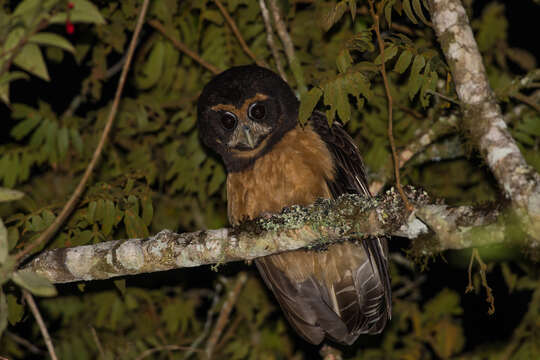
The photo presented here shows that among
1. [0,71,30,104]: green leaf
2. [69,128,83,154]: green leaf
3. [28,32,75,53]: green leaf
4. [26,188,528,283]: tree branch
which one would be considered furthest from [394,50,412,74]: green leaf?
[69,128,83,154]: green leaf

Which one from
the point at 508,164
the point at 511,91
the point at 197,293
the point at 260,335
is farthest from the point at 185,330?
the point at 508,164

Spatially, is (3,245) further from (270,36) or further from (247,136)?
(270,36)

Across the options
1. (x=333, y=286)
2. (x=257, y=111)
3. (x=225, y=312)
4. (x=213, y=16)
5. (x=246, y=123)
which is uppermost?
(x=213, y=16)

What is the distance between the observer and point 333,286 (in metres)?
4.56

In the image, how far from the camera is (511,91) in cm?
429

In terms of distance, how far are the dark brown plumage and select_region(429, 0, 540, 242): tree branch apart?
141 cm

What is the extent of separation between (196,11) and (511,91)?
2879mm

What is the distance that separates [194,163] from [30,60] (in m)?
3.10

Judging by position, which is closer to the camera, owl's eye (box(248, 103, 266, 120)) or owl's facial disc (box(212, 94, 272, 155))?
owl's facial disc (box(212, 94, 272, 155))

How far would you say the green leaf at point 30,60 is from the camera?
78.7 inches

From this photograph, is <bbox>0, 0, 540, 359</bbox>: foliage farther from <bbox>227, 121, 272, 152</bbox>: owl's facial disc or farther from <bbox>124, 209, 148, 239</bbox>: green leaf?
<bbox>227, 121, 272, 152</bbox>: owl's facial disc

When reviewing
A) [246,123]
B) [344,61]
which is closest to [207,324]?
[246,123]

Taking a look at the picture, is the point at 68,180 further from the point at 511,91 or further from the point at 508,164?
the point at 508,164

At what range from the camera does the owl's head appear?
4.33m
